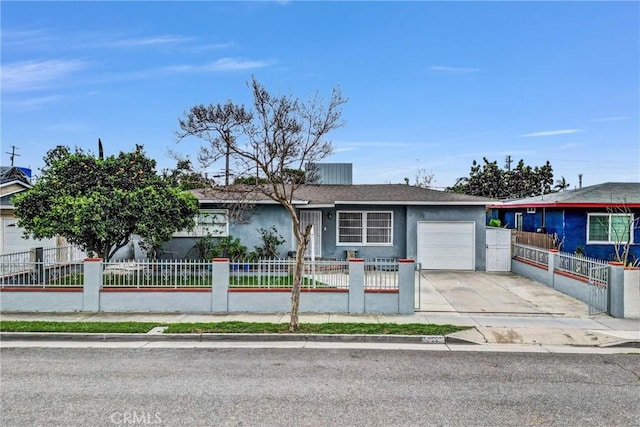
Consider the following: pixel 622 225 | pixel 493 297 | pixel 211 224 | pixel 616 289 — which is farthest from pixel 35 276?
pixel 622 225

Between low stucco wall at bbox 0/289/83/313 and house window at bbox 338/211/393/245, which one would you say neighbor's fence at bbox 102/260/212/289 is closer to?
low stucco wall at bbox 0/289/83/313

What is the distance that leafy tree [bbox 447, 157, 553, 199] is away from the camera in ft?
167

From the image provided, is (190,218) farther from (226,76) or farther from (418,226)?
Answer: (418,226)

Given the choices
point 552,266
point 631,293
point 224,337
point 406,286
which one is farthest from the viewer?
point 552,266

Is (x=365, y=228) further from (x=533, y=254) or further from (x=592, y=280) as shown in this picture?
(x=592, y=280)

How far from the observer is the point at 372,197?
2027 cm

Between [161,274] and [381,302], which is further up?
[161,274]

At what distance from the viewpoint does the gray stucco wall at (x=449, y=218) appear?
64.1 feet

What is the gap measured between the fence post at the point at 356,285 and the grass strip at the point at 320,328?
141 cm

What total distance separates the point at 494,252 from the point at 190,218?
1337 cm

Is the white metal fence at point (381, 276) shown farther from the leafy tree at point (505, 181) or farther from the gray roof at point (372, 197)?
the leafy tree at point (505, 181)

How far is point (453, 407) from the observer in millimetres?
6066

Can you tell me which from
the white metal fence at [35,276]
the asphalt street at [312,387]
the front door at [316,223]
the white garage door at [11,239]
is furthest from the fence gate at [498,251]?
the white garage door at [11,239]

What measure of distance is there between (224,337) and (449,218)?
42.9 feet
